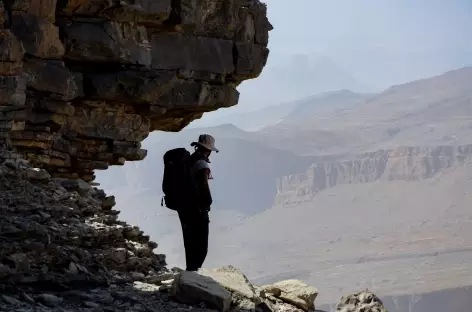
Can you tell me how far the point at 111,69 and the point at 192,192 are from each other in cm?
763

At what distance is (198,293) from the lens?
31.3 feet

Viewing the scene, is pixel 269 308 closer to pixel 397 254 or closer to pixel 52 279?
pixel 52 279

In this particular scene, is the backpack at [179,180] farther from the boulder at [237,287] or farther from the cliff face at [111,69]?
the cliff face at [111,69]

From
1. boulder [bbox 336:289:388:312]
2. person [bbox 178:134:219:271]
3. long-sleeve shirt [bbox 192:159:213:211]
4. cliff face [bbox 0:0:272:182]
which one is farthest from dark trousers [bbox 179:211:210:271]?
cliff face [bbox 0:0:272:182]

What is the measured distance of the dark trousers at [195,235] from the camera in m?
12.6

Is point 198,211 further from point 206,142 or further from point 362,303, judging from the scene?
point 362,303

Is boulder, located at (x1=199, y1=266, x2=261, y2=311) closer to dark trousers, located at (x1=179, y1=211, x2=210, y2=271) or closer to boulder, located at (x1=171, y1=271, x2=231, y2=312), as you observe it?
boulder, located at (x1=171, y1=271, x2=231, y2=312)

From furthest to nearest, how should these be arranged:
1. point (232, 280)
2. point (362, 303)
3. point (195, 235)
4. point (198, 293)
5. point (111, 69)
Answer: point (111, 69) → point (362, 303) → point (195, 235) → point (232, 280) → point (198, 293)

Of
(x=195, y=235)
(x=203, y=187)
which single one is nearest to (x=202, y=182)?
(x=203, y=187)

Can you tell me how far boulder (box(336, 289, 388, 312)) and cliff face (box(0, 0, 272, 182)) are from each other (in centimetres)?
720

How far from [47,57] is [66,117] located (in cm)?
188

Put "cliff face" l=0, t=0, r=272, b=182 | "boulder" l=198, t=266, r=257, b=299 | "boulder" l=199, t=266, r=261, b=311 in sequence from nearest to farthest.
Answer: "boulder" l=199, t=266, r=261, b=311 < "boulder" l=198, t=266, r=257, b=299 < "cliff face" l=0, t=0, r=272, b=182

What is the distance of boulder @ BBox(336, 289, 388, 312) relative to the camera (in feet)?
42.4

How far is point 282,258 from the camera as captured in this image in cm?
19875
